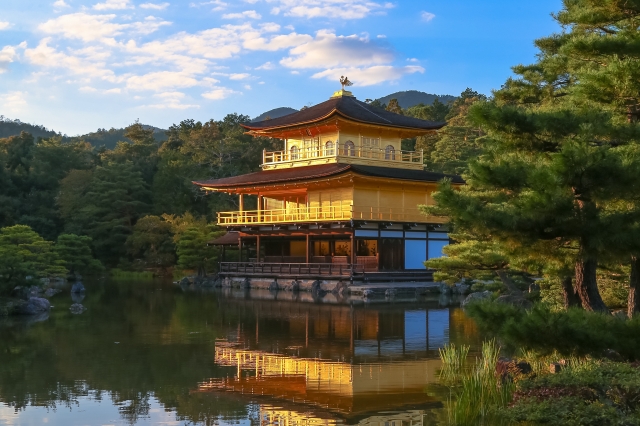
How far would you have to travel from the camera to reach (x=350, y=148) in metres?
32.1

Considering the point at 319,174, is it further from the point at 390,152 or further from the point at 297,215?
the point at 390,152

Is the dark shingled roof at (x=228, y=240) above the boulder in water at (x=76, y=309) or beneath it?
above

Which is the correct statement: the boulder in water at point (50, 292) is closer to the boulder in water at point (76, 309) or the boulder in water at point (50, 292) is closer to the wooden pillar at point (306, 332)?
the boulder in water at point (76, 309)

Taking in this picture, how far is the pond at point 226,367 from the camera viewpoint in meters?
8.53

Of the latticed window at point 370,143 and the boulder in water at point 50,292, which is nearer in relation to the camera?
the boulder in water at point 50,292

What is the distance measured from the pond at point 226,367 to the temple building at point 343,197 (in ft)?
29.2

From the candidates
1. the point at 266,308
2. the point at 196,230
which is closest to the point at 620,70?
the point at 266,308

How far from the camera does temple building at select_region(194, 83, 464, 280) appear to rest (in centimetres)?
2925

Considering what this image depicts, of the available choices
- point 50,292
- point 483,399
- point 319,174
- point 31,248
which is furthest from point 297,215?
point 483,399

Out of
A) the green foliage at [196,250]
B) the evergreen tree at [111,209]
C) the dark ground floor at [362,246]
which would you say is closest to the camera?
the dark ground floor at [362,246]

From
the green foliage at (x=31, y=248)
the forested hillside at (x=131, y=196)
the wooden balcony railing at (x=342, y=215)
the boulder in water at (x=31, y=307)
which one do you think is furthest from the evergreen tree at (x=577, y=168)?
the forested hillside at (x=131, y=196)

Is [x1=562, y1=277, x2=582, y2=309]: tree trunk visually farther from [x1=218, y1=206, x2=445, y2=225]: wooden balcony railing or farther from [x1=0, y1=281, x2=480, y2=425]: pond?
[x1=218, y1=206, x2=445, y2=225]: wooden balcony railing

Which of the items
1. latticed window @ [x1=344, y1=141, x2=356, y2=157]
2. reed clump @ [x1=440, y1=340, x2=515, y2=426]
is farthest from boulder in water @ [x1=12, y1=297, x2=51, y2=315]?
latticed window @ [x1=344, y1=141, x2=356, y2=157]

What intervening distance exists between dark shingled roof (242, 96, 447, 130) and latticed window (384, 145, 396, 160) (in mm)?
1344
